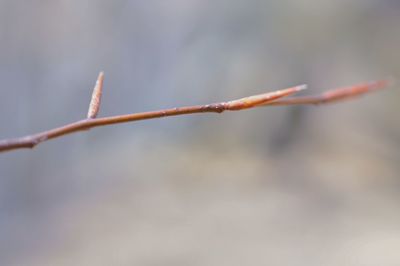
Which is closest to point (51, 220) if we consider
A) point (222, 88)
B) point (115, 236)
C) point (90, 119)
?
point (115, 236)

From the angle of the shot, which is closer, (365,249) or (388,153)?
(365,249)

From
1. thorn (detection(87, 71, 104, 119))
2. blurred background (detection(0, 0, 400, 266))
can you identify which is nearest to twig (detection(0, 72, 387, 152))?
thorn (detection(87, 71, 104, 119))

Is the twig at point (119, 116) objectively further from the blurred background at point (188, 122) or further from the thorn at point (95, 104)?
the blurred background at point (188, 122)

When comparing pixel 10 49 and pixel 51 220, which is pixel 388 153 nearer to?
pixel 51 220

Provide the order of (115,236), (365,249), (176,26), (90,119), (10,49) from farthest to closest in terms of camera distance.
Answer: (176,26) < (10,49) < (115,236) < (365,249) < (90,119)

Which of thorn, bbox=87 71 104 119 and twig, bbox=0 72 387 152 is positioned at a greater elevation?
thorn, bbox=87 71 104 119

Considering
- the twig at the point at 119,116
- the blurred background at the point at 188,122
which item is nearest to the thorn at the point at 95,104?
the twig at the point at 119,116

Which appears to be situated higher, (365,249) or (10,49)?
(10,49)

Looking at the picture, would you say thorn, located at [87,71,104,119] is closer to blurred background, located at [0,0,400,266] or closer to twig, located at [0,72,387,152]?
twig, located at [0,72,387,152]

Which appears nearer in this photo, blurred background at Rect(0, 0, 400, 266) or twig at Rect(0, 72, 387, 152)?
twig at Rect(0, 72, 387, 152)
